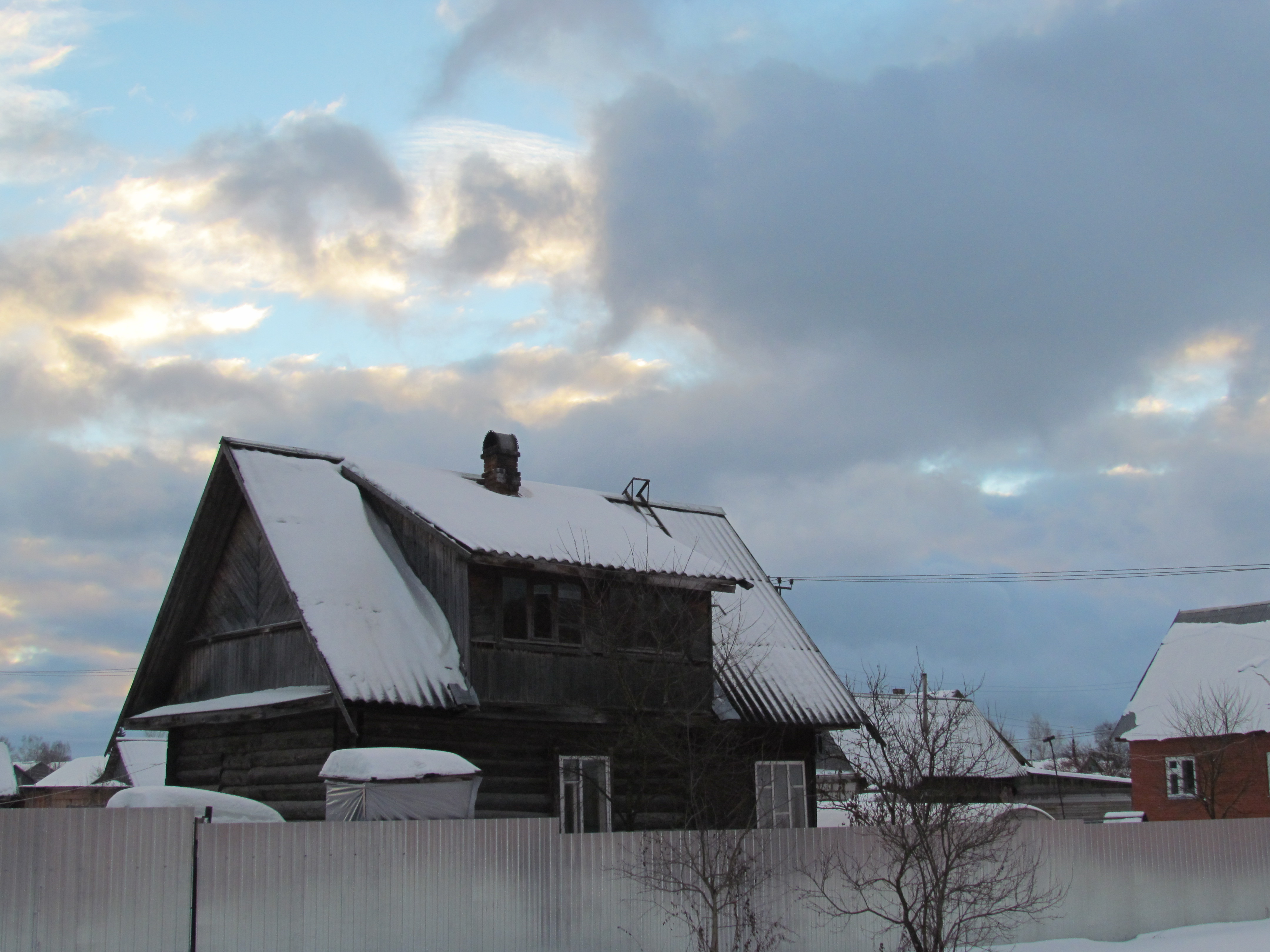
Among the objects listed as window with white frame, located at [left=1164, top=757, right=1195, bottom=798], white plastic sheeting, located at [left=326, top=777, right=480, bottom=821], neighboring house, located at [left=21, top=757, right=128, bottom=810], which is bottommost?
neighboring house, located at [left=21, top=757, right=128, bottom=810]

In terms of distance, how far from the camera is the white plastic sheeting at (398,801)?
1362 centimetres

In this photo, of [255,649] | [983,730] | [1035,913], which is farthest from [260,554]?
[983,730]

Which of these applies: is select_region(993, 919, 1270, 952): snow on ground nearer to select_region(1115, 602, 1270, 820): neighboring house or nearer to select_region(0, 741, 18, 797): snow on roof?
select_region(1115, 602, 1270, 820): neighboring house

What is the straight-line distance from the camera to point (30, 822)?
33.0 ft

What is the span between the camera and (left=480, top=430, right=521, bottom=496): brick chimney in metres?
23.1

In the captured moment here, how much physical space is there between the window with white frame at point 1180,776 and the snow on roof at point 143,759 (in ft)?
132

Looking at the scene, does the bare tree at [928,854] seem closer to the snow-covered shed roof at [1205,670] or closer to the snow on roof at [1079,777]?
the snow-covered shed roof at [1205,670]

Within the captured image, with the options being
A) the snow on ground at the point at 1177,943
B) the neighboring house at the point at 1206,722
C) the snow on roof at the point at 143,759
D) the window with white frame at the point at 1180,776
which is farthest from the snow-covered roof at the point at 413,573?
Result: the snow on roof at the point at 143,759

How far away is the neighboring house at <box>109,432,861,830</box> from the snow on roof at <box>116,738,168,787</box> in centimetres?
3659

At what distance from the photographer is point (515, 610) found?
19422mm

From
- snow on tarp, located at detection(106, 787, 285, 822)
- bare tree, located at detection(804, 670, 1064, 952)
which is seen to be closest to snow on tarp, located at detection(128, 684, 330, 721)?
snow on tarp, located at detection(106, 787, 285, 822)

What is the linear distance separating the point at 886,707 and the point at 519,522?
8274 mm

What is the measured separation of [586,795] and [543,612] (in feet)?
10.3

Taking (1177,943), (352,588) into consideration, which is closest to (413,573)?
(352,588)
